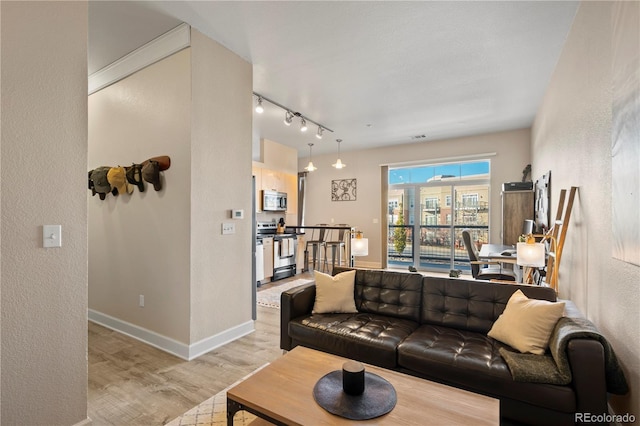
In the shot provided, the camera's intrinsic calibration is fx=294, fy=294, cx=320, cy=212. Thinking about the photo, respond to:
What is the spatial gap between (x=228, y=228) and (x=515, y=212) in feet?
15.3

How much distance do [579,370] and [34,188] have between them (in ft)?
10.3

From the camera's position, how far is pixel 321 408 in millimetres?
1354

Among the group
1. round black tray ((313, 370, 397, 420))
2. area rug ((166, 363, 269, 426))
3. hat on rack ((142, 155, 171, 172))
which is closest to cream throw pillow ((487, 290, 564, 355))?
round black tray ((313, 370, 397, 420))

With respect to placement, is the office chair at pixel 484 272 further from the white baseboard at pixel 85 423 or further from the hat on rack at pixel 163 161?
the white baseboard at pixel 85 423

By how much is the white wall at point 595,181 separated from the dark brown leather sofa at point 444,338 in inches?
8.0

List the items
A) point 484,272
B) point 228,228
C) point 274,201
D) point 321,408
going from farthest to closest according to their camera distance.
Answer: point 274,201 < point 484,272 < point 228,228 < point 321,408

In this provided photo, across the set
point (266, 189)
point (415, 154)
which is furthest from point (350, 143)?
point (266, 189)

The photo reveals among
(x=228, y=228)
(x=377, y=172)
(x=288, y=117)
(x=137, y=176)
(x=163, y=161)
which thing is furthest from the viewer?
(x=377, y=172)

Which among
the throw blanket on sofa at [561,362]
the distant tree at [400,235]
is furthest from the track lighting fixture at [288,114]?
the throw blanket on sofa at [561,362]

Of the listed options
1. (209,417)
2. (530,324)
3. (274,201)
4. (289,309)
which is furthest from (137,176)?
(274,201)

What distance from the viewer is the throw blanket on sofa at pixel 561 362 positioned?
1565 millimetres

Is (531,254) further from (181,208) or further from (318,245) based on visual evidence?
(318,245)

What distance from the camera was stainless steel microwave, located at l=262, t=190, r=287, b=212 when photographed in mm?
6492

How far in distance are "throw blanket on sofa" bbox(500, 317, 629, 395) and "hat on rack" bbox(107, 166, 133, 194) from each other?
3756 millimetres
